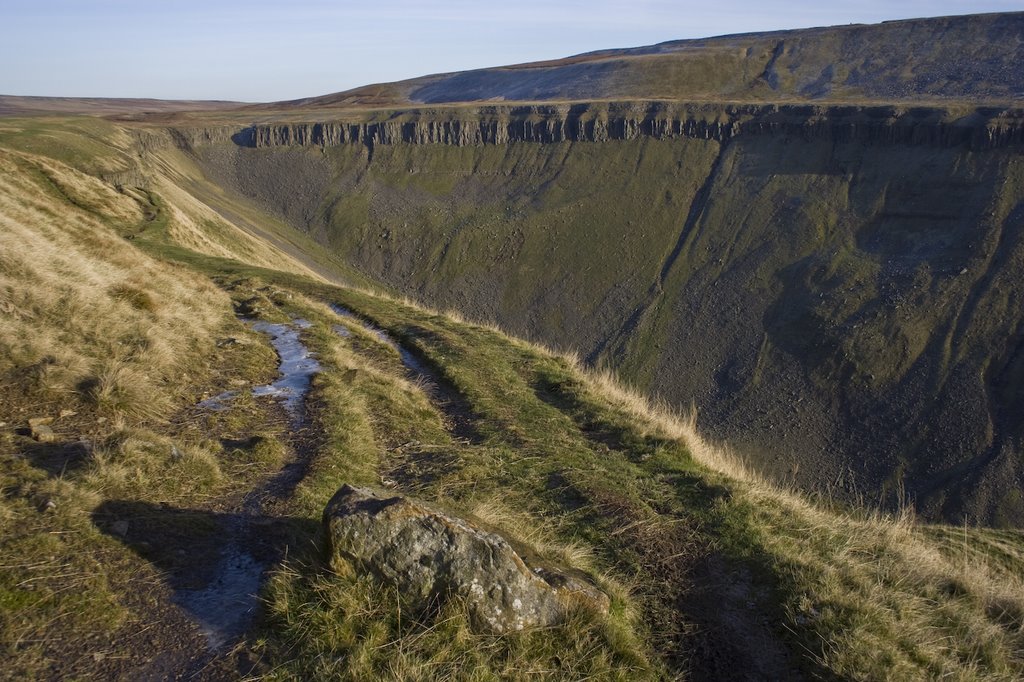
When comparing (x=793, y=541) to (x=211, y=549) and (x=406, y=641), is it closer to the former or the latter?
(x=406, y=641)

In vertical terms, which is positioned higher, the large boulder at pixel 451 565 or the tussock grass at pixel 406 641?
the large boulder at pixel 451 565

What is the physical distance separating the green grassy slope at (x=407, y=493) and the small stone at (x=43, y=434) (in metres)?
0.07

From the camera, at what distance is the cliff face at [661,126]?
69312 mm

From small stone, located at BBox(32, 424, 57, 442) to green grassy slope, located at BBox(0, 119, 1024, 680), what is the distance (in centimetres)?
7

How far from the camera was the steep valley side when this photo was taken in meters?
50.1

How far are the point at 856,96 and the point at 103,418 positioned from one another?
110067 mm

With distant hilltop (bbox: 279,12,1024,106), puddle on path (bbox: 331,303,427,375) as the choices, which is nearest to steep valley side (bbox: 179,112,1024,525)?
distant hilltop (bbox: 279,12,1024,106)

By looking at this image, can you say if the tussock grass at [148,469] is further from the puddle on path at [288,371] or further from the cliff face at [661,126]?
the cliff face at [661,126]

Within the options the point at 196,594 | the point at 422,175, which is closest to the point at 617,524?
the point at 196,594

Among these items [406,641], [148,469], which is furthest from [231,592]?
[148,469]

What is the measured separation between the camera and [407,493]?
7.46m

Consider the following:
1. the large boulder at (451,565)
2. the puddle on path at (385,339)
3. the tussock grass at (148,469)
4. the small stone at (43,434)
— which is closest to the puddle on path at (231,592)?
the tussock grass at (148,469)

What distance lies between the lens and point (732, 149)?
8225 centimetres

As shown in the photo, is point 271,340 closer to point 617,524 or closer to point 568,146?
point 617,524
